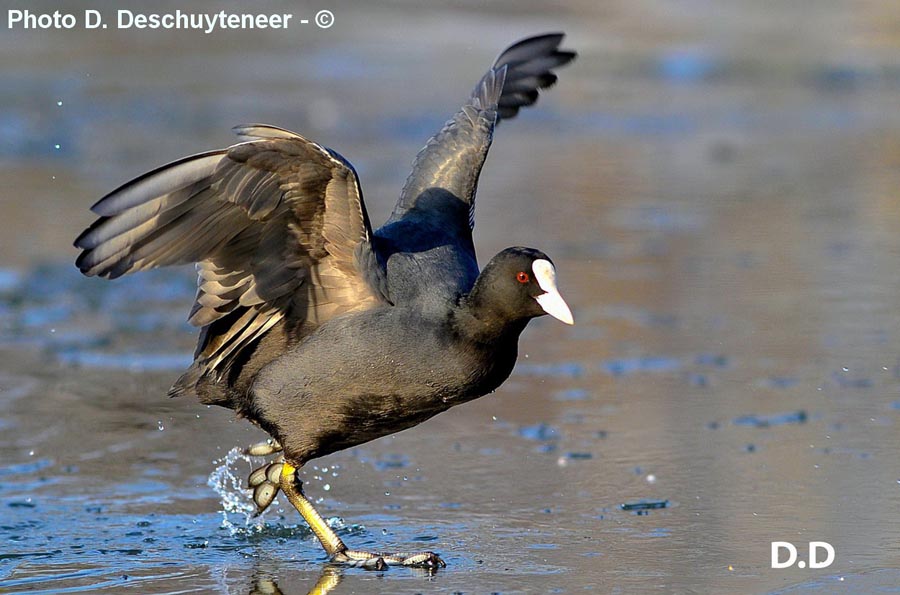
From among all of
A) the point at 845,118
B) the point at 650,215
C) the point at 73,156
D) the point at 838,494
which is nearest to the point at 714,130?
the point at 845,118

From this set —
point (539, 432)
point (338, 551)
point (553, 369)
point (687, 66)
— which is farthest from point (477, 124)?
point (687, 66)

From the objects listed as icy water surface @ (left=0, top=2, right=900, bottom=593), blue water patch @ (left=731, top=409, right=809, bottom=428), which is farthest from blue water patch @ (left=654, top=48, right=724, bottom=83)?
blue water patch @ (left=731, top=409, right=809, bottom=428)

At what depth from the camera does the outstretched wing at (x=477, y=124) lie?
19.0ft

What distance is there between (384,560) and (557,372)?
2568mm

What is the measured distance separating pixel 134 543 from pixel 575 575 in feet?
4.88

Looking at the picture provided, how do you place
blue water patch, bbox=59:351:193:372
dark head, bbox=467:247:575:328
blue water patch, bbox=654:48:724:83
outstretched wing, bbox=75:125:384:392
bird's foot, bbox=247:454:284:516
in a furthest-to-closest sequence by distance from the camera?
blue water patch, bbox=654:48:724:83
blue water patch, bbox=59:351:193:372
bird's foot, bbox=247:454:284:516
dark head, bbox=467:247:575:328
outstretched wing, bbox=75:125:384:392

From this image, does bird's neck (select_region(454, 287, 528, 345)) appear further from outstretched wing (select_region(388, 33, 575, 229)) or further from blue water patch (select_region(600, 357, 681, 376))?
blue water patch (select_region(600, 357, 681, 376))

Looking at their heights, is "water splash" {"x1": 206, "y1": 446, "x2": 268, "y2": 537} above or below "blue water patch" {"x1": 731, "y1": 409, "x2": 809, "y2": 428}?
below

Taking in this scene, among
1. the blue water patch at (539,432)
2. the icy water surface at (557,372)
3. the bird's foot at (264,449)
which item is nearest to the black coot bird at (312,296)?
the bird's foot at (264,449)

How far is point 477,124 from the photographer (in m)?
5.98

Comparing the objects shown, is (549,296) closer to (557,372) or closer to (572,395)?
(572,395)

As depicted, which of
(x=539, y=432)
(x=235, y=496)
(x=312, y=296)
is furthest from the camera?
(x=539, y=432)

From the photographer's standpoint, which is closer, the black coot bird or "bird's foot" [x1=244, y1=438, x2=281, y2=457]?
the black coot bird

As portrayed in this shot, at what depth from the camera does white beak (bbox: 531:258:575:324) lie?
15.4ft
